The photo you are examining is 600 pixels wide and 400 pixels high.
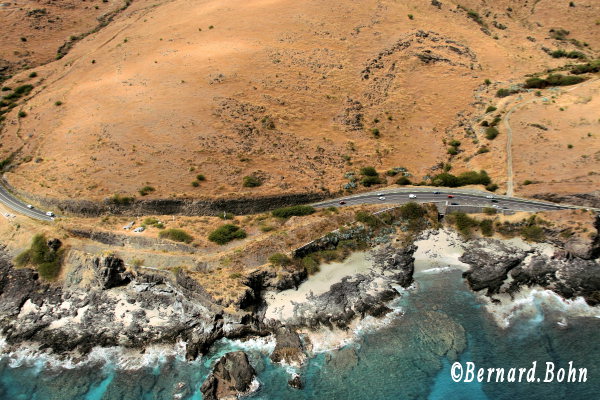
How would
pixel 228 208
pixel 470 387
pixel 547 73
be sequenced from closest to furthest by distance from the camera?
pixel 470 387 < pixel 228 208 < pixel 547 73

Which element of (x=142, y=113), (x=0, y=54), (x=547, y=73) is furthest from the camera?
(x=0, y=54)

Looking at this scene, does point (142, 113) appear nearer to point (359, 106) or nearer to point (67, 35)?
point (359, 106)

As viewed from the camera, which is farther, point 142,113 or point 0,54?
point 0,54

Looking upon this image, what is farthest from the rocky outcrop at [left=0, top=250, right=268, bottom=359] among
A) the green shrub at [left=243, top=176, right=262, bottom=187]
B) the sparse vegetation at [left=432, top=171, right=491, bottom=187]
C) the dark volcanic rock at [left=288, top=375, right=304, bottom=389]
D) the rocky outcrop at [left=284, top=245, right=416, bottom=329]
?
the sparse vegetation at [left=432, top=171, right=491, bottom=187]

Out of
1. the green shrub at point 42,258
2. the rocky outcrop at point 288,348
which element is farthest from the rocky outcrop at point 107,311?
the rocky outcrop at point 288,348

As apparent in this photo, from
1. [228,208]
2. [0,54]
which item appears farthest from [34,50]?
[228,208]

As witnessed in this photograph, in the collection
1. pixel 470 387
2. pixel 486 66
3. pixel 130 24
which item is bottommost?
pixel 470 387

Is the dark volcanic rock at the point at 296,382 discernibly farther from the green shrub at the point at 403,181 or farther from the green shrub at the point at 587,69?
the green shrub at the point at 587,69

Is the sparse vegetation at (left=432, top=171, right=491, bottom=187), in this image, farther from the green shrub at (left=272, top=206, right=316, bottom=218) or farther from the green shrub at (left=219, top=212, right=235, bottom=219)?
the green shrub at (left=219, top=212, right=235, bottom=219)
